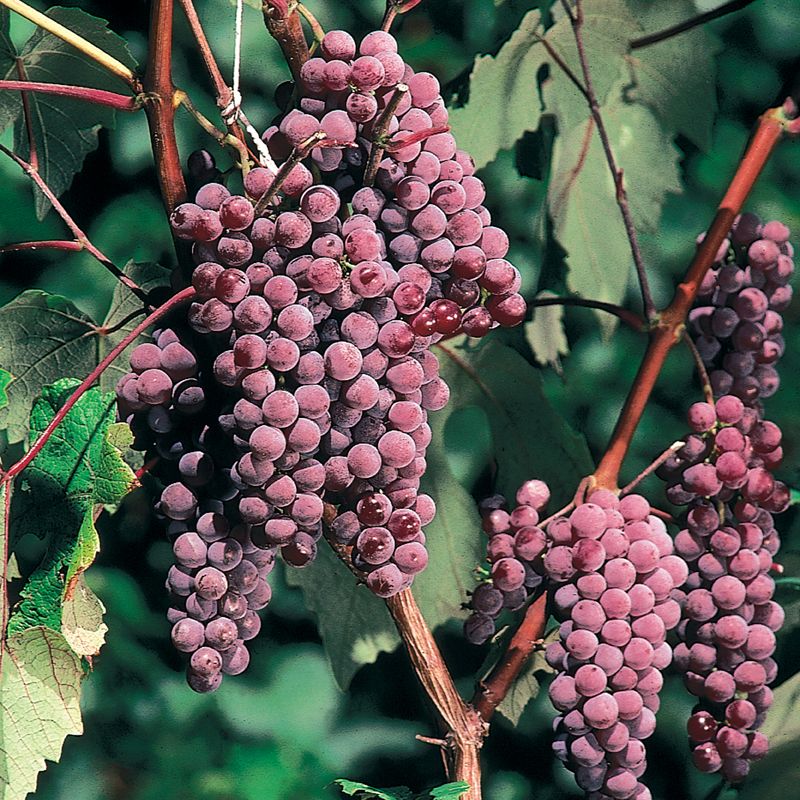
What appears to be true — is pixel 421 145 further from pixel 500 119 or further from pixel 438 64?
pixel 438 64

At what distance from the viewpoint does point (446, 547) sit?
81 centimetres

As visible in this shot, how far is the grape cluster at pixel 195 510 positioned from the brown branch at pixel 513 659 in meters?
0.19

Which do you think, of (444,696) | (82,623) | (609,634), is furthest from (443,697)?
(82,623)

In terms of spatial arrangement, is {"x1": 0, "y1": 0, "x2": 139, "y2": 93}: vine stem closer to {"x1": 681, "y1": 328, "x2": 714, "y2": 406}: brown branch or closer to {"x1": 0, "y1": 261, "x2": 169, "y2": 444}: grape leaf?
{"x1": 0, "y1": 261, "x2": 169, "y2": 444}: grape leaf

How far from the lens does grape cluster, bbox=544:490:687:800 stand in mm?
608

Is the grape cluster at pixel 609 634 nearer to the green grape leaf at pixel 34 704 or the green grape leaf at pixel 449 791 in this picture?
the green grape leaf at pixel 449 791

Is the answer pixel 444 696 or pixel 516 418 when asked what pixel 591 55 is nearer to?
pixel 516 418

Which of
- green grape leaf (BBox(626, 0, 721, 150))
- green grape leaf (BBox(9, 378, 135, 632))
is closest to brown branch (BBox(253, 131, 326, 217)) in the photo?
green grape leaf (BBox(9, 378, 135, 632))

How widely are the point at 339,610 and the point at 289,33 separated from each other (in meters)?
0.42

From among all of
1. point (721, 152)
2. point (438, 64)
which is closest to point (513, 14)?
point (438, 64)

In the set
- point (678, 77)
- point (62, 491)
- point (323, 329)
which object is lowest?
point (62, 491)

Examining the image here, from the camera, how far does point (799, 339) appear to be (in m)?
0.94

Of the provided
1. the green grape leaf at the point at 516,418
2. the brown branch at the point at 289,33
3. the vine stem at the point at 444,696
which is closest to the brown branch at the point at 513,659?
the vine stem at the point at 444,696

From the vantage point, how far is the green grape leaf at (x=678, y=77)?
852 millimetres
